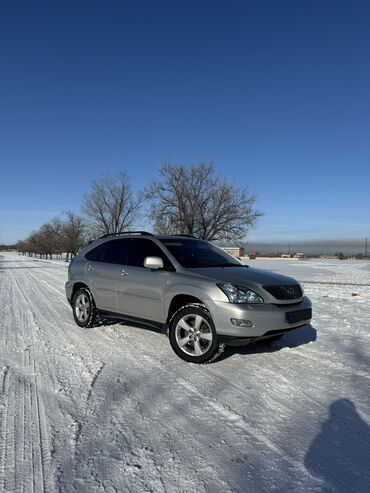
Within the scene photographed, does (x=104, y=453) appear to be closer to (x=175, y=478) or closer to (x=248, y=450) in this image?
(x=175, y=478)

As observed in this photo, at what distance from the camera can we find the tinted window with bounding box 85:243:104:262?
7.91m

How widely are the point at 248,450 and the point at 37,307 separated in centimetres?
868

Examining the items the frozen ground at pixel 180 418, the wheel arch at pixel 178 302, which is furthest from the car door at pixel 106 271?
the wheel arch at pixel 178 302

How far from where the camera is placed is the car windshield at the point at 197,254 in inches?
255

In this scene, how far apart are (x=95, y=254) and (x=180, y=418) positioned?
4.70 metres

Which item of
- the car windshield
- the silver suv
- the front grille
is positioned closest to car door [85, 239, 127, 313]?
the silver suv

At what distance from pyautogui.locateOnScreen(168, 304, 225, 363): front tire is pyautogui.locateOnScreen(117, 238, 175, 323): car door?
18.0 inches

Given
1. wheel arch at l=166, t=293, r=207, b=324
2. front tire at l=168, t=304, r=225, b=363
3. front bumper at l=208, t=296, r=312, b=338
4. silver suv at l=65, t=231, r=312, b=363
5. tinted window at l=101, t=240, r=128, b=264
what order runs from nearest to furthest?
front bumper at l=208, t=296, r=312, b=338
silver suv at l=65, t=231, r=312, b=363
front tire at l=168, t=304, r=225, b=363
wheel arch at l=166, t=293, r=207, b=324
tinted window at l=101, t=240, r=128, b=264

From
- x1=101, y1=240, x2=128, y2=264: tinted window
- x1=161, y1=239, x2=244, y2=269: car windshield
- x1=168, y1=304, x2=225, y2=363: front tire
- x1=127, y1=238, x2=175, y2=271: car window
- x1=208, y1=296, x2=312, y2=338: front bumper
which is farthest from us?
x1=101, y1=240, x2=128, y2=264: tinted window

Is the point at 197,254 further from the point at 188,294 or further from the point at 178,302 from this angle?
the point at 188,294

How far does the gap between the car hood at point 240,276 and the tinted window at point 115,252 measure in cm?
172

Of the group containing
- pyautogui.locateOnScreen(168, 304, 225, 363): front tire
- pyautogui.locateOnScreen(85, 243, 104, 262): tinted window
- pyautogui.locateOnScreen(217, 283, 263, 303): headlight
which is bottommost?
pyautogui.locateOnScreen(168, 304, 225, 363): front tire

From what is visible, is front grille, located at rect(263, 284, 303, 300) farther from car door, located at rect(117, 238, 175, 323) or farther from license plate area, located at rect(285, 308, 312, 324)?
car door, located at rect(117, 238, 175, 323)

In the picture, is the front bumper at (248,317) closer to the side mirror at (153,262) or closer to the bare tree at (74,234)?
the side mirror at (153,262)
